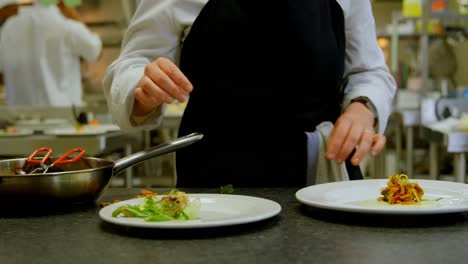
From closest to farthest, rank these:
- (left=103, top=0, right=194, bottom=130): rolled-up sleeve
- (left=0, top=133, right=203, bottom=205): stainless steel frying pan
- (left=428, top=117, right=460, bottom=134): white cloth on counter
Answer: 1. (left=0, top=133, right=203, bottom=205): stainless steel frying pan
2. (left=103, top=0, right=194, bottom=130): rolled-up sleeve
3. (left=428, top=117, right=460, bottom=134): white cloth on counter

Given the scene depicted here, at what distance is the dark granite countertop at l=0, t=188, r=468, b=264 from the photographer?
2.20 ft

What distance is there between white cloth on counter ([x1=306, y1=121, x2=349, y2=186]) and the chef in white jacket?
20 mm

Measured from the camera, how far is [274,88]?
Answer: 133 centimetres

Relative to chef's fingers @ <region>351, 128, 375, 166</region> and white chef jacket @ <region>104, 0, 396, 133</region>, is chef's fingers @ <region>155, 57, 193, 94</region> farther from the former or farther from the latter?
chef's fingers @ <region>351, 128, 375, 166</region>

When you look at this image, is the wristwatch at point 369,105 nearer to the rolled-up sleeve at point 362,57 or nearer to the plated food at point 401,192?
the rolled-up sleeve at point 362,57

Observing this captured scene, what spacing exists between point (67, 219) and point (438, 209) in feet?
Result: 1.73

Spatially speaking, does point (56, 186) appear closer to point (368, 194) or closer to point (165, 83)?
point (165, 83)

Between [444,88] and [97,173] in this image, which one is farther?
[444,88]

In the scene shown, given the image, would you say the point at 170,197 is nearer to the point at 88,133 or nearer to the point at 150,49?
the point at 150,49

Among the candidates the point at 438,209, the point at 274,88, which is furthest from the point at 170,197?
the point at 274,88

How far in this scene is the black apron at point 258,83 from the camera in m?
1.32

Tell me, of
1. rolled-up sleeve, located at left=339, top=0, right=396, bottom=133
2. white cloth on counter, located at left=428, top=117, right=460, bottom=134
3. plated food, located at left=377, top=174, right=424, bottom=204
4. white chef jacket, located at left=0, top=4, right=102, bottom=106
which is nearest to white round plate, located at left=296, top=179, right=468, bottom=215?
plated food, located at left=377, top=174, right=424, bottom=204

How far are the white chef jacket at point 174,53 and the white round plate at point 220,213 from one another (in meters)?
0.35

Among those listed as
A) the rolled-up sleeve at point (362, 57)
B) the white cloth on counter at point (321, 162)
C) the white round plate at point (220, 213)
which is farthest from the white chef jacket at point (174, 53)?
the white round plate at point (220, 213)
